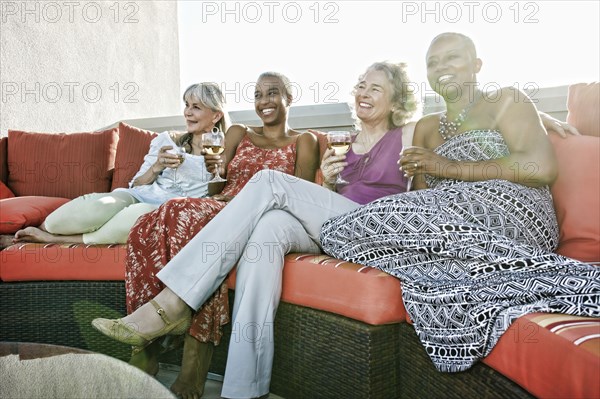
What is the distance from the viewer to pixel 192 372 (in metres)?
1.82

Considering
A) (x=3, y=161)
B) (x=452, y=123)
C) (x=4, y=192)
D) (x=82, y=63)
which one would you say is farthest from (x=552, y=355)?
(x=82, y=63)

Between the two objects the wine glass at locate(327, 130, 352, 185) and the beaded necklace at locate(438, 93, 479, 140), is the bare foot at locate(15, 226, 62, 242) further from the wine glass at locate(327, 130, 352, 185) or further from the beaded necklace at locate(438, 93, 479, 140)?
the beaded necklace at locate(438, 93, 479, 140)

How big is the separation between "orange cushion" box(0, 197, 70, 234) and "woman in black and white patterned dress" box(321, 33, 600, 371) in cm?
145

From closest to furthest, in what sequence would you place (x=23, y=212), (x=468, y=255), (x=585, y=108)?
(x=468, y=255) < (x=585, y=108) < (x=23, y=212)

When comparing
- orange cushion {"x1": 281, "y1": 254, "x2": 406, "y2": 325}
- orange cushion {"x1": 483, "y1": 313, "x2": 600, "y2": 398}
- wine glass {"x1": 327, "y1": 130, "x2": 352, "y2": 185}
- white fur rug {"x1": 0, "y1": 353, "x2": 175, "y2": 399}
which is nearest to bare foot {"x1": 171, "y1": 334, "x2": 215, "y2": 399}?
orange cushion {"x1": 281, "y1": 254, "x2": 406, "y2": 325}

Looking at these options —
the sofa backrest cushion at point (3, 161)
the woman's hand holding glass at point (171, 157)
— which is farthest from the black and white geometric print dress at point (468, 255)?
the sofa backrest cushion at point (3, 161)

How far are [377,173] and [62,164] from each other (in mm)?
1951

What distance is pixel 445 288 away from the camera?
1.35m

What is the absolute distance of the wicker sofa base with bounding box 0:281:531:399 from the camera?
135 cm

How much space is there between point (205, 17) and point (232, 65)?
336mm

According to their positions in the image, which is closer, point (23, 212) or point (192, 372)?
point (192, 372)

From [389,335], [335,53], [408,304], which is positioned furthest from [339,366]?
[335,53]

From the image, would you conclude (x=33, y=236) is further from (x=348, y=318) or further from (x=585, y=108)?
(x=585, y=108)

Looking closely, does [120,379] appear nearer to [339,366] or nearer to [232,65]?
[339,366]
